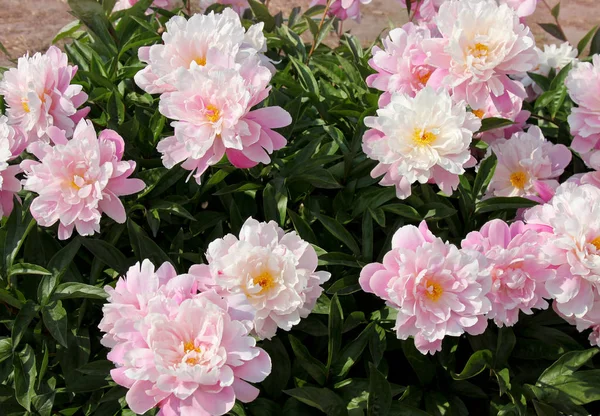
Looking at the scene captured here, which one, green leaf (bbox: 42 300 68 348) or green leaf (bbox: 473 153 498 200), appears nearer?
green leaf (bbox: 42 300 68 348)

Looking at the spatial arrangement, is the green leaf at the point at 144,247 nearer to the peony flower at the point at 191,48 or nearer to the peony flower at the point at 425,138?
the peony flower at the point at 191,48

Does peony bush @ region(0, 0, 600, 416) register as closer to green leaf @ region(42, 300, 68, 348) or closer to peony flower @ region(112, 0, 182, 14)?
green leaf @ region(42, 300, 68, 348)

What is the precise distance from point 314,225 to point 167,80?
18.0 inches

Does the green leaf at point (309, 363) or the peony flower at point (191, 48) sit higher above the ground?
the peony flower at point (191, 48)

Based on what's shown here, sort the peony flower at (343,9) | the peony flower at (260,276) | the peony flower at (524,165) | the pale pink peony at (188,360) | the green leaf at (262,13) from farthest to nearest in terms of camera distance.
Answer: the green leaf at (262,13) → the peony flower at (343,9) → the peony flower at (524,165) → the peony flower at (260,276) → the pale pink peony at (188,360)

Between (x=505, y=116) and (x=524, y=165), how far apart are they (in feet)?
0.46

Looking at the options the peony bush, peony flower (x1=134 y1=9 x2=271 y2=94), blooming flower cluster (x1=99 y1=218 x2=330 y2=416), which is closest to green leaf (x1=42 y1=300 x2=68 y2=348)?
the peony bush

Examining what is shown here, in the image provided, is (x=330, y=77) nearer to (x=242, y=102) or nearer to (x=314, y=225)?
(x=314, y=225)

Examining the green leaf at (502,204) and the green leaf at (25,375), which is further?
the green leaf at (502,204)

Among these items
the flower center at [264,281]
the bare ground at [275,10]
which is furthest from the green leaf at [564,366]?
the bare ground at [275,10]

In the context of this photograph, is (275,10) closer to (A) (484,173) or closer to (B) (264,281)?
(A) (484,173)

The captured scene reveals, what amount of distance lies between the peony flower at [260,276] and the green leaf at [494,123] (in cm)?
63

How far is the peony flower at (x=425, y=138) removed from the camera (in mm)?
1275

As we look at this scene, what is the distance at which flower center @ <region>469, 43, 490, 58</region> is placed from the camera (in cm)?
135
